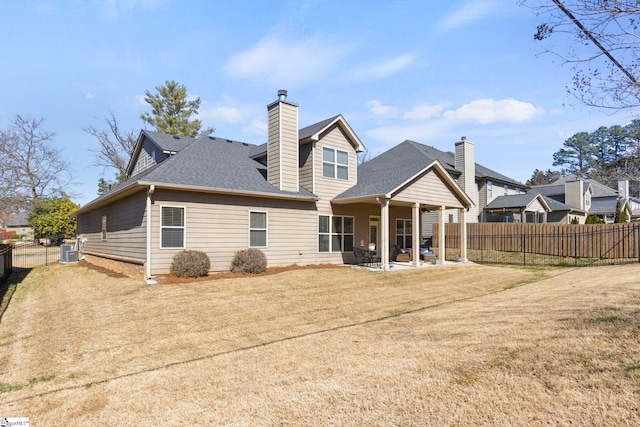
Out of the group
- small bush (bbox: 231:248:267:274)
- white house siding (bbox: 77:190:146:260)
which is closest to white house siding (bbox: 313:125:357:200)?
small bush (bbox: 231:248:267:274)

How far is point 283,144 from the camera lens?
15.1m

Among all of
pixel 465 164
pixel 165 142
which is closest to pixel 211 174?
pixel 165 142

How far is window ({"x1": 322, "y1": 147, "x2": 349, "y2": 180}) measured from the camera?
16203 millimetres

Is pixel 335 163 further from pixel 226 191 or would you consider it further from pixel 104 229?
pixel 104 229

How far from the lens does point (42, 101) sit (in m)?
32.6

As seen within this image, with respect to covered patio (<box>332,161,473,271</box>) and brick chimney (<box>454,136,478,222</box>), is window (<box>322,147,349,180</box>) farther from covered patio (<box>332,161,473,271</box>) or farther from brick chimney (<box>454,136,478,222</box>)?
brick chimney (<box>454,136,478,222</box>)

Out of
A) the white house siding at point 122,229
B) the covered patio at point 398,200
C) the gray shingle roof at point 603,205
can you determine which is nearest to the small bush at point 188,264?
the white house siding at point 122,229

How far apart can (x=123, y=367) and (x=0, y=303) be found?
7.40 metres

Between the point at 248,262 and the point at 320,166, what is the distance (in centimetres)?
540

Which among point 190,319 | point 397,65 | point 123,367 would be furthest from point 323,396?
point 397,65

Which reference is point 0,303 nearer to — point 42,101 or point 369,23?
point 369,23

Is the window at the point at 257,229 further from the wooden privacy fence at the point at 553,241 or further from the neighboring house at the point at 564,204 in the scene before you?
the neighboring house at the point at 564,204

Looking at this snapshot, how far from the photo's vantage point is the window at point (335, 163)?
1620cm

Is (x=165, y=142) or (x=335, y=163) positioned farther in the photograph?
(x=165, y=142)
